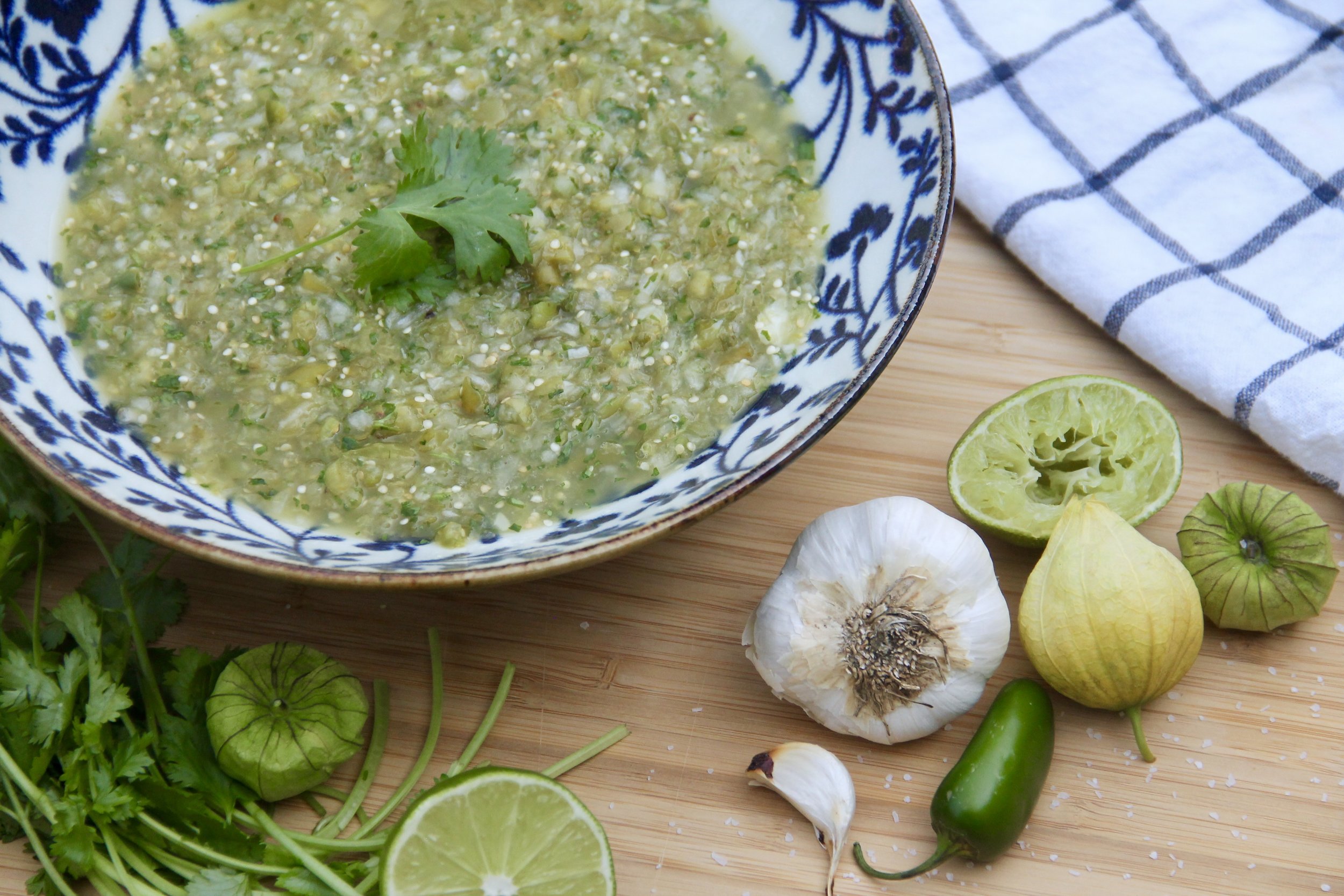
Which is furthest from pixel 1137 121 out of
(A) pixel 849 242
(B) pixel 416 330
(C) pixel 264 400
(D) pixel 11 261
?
(D) pixel 11 261

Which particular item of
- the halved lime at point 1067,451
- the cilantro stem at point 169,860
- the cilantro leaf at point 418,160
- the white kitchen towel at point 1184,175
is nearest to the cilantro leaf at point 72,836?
the cilantro stem at point 169,860

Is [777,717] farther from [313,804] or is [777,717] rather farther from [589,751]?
[313,804]

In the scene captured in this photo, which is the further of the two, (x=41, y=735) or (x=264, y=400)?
(x=264, y=400)

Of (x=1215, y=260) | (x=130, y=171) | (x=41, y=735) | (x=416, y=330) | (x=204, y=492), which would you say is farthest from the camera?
(x=1215, y=260)

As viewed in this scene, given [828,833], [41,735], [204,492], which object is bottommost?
[828,833]

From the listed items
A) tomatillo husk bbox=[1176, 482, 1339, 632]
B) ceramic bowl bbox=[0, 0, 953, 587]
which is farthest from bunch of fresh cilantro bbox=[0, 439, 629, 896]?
tomatillo husk bbox=[1176, 482, 1339, 632]

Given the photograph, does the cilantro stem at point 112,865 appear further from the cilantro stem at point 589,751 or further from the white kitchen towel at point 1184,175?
the white kitchen towel at point 1184,175

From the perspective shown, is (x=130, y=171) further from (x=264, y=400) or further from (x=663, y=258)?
(x=663, y=258)
